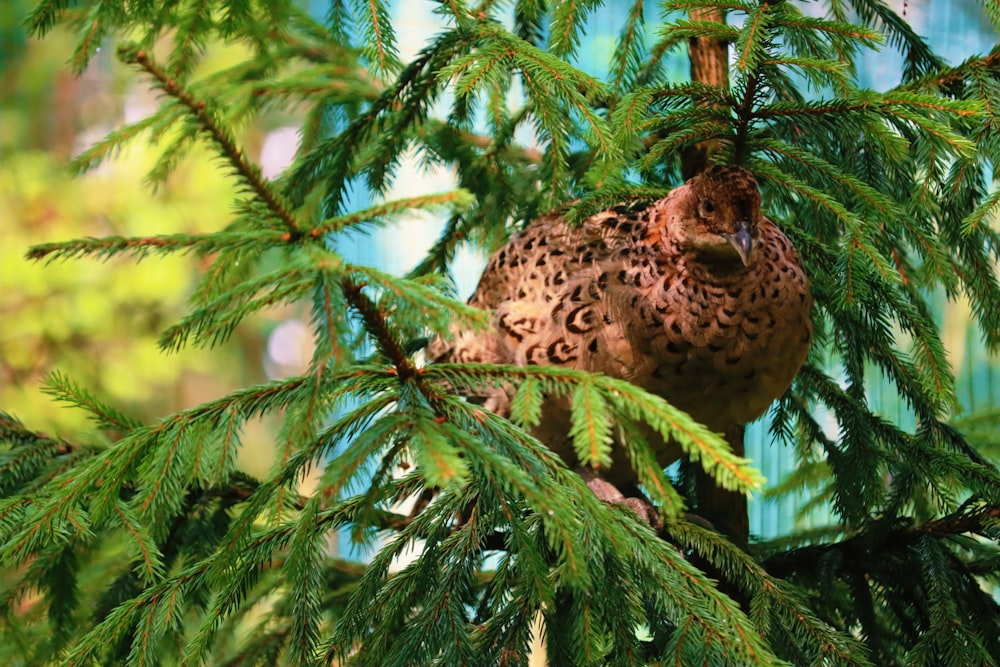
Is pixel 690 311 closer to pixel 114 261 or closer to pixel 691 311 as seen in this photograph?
pixel 691 311

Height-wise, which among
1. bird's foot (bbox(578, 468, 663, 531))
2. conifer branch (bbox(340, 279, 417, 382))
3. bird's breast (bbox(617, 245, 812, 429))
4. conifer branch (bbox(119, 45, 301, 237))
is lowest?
conifer branch (bbox(340, 279, 417, 382))

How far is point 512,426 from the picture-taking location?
1208 mm

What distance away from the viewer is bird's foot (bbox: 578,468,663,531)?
6.09 ft

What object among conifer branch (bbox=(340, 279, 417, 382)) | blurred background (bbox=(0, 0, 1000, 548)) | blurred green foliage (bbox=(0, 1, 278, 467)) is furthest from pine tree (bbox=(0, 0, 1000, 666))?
blurred green foliage (bbox=(0, 1, 278, 467))

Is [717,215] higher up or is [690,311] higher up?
[717,215]

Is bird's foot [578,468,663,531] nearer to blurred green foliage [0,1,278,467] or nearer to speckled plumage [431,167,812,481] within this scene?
speckled plumage [431,167,812,481]

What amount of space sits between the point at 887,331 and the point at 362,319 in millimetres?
1150

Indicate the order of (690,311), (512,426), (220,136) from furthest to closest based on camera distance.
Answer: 1. (690,311)
2. (512,426)
3. (220,136)

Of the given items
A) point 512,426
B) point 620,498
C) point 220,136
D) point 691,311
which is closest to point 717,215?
point 691,311

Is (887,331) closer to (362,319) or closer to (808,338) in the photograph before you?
(808,338)

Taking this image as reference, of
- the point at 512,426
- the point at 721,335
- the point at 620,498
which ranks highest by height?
the point at 721,335

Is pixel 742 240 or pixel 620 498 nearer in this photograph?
pixel 742 240

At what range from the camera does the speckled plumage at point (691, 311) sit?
1781 mm

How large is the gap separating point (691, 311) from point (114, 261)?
4303 millimetres
